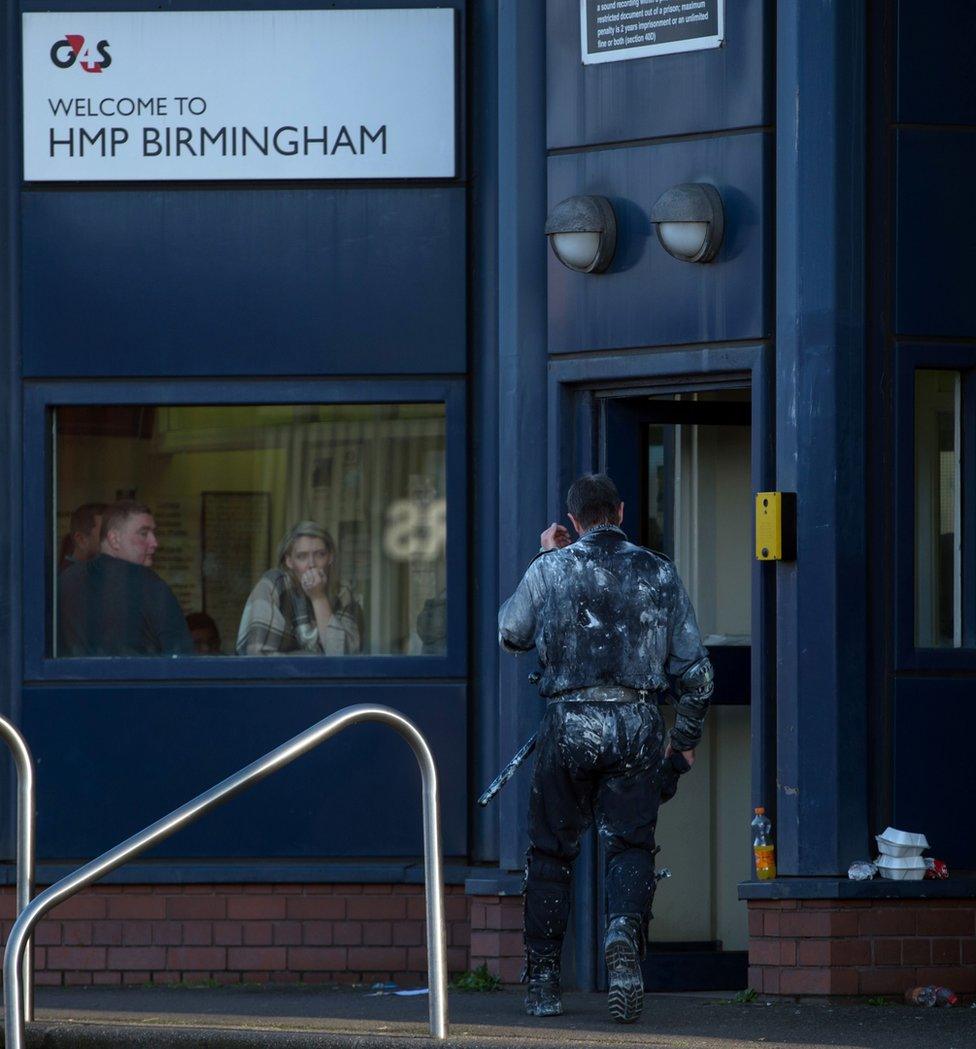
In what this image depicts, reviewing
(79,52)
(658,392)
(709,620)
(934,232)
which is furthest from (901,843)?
(79,52)

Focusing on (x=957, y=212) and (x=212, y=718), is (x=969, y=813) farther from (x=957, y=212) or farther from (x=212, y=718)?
(x=212, y=718)

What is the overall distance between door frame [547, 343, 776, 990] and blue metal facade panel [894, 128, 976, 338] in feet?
1.91

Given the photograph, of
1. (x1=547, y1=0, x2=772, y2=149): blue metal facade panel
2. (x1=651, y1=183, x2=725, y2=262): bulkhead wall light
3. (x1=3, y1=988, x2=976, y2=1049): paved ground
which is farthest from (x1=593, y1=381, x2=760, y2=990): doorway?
(x1=547, y1=0, x2=772, y2=149): blue metal facade panel

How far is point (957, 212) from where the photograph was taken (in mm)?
7750

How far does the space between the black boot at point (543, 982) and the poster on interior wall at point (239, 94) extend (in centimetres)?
330

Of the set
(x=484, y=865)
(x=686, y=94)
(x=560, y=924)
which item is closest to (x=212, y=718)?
(x=484, y=865)

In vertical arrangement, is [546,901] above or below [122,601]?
below

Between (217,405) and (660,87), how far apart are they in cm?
228

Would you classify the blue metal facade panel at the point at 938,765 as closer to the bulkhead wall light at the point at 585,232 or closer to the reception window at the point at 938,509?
the reception window at the point at 938,509

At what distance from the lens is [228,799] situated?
19.7ft

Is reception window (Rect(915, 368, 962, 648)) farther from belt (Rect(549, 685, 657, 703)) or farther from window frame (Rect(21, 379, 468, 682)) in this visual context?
window frame (Rect(21, 379, 468, 682))

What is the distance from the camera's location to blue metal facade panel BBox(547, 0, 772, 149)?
7766mm

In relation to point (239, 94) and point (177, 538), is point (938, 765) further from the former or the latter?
point (239, 94)

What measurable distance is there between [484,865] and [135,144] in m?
3.33
